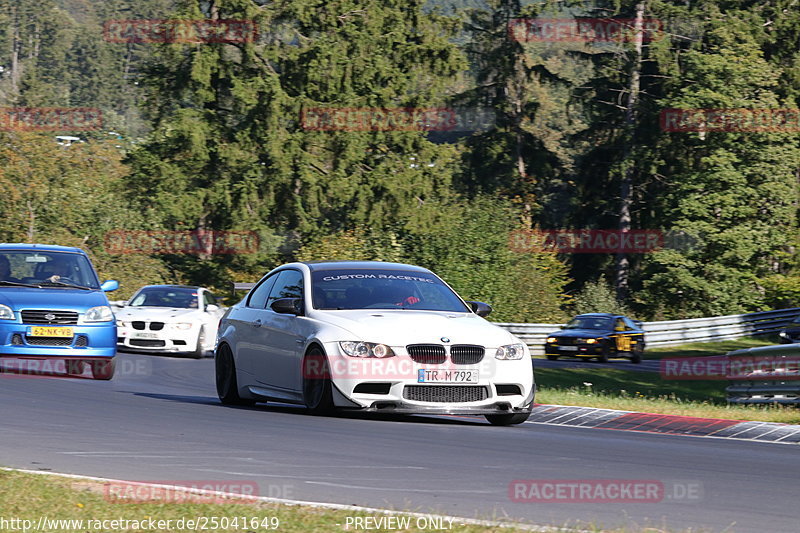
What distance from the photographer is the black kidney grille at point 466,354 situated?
1223 centimetres


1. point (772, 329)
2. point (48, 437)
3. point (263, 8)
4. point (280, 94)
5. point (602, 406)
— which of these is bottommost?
point (772, 329)

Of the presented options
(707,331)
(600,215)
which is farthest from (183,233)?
(707,331)

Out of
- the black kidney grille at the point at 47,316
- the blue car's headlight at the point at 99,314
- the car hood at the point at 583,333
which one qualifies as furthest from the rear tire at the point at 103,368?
the car hood at the point at 583,333

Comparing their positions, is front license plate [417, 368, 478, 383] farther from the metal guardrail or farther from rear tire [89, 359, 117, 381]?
the metal guardrail

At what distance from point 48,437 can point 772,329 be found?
4362cm

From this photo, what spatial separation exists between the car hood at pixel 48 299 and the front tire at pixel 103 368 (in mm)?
884

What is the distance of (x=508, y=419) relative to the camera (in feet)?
42.7

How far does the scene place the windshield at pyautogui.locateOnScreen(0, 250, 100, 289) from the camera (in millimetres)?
18000

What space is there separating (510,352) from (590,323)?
27312 mm

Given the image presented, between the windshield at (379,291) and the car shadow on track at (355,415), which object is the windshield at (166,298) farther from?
the windshield at (379,291)

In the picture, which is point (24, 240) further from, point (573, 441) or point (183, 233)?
point (573, 441)

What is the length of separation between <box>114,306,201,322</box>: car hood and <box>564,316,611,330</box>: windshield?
15.1m

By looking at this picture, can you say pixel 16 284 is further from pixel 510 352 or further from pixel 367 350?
pixel 510 352

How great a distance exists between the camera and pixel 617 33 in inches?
2488
